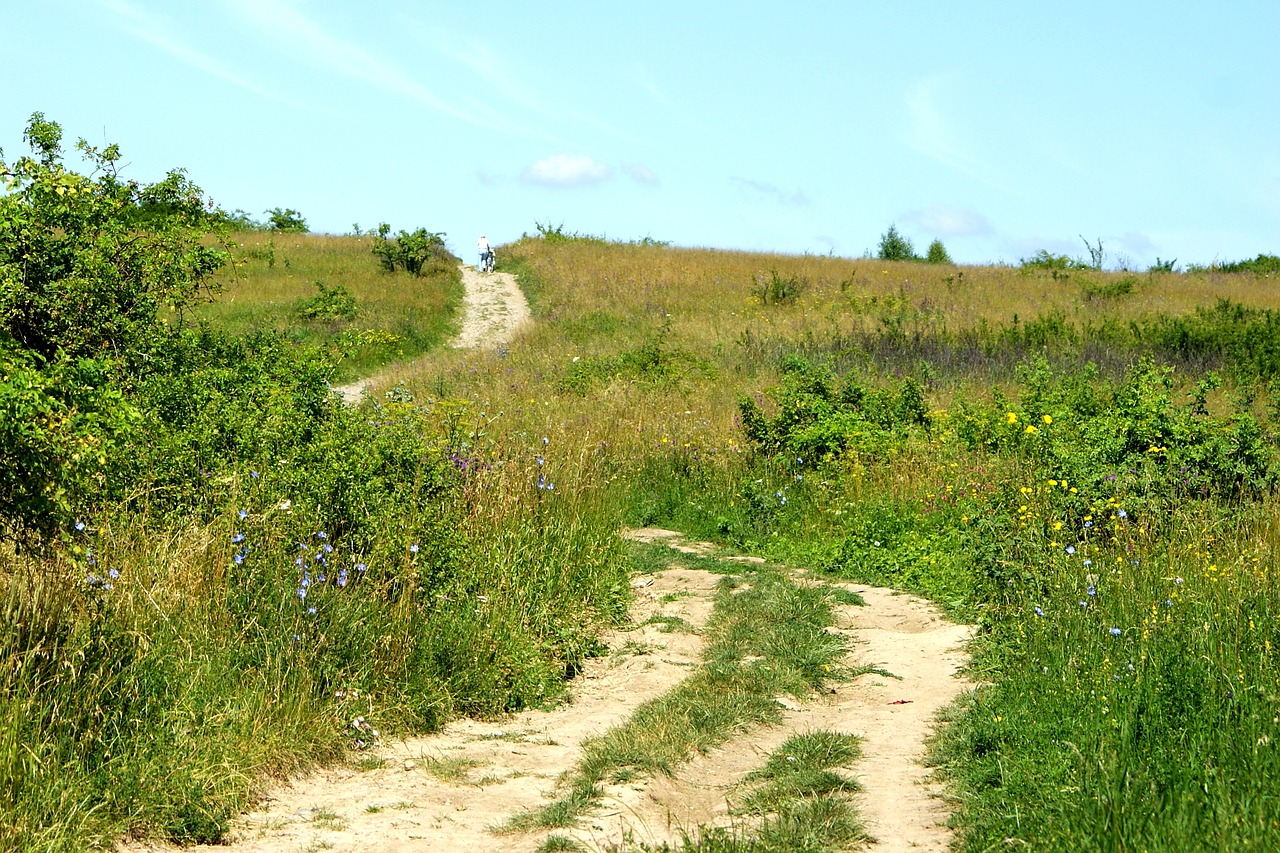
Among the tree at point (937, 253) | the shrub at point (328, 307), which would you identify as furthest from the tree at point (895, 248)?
the shrub at point (328, 307)

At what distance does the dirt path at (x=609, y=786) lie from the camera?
4.55 meters

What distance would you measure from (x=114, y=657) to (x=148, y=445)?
2437 millimetres

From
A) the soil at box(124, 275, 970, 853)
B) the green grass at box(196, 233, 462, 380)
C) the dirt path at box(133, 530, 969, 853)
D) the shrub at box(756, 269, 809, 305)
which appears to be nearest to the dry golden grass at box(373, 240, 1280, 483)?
the shrub at box(756, 269, 809, 305)

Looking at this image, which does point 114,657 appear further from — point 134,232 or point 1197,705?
point 134,232

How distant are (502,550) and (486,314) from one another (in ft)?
77.3

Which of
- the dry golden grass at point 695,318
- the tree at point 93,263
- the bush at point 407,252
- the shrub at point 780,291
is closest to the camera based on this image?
the tree at point 93,263

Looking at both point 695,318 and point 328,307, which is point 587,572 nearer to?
point 695,318

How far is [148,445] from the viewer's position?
725 cm

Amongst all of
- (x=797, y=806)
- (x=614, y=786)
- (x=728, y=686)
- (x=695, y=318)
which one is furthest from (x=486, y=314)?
(x=797, y=806)

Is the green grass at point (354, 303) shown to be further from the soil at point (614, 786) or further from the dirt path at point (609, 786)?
the dirt path at point (609, 786)

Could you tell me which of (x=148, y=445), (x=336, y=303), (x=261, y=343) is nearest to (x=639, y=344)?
(x=336, y=303)

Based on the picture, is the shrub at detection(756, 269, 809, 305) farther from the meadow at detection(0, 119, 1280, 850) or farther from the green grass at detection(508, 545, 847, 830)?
the green grass at detection(508, 545, 847, 830)

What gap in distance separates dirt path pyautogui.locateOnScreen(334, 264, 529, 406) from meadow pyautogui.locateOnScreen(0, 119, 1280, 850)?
7550 mm

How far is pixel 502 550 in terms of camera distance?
Answer: 7.60 metres
